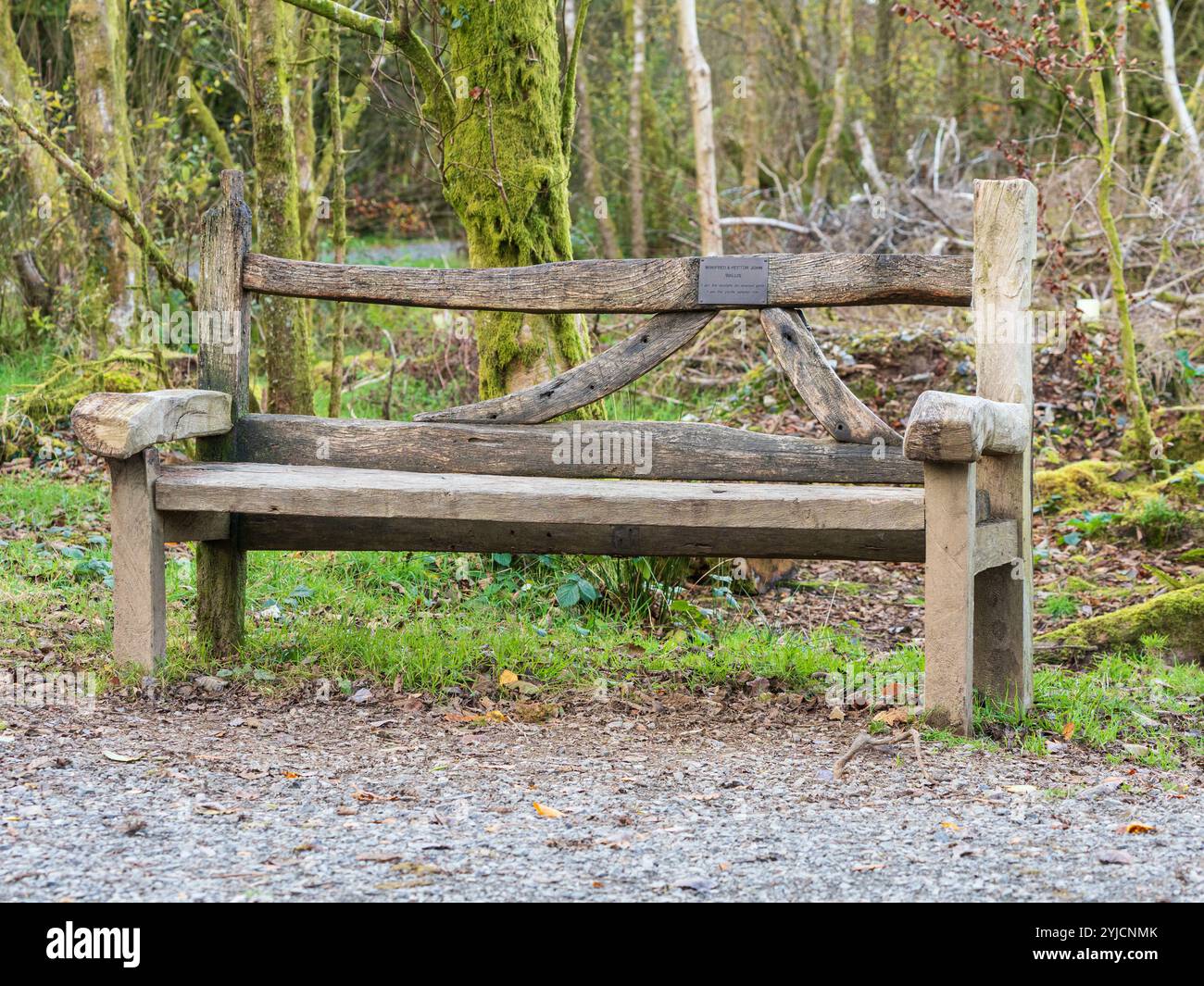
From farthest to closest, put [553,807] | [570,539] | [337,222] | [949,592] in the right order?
[337,222] < [570,539] < [949,592] < [553,807]

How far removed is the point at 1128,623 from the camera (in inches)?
187

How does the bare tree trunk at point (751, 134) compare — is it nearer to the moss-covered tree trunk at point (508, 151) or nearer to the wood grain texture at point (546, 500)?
the moss-covered tree trunk at point (508, 151)

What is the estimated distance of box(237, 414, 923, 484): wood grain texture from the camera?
161 inches

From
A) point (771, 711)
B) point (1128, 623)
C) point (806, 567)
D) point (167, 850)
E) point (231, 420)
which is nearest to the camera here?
point (167, 850)

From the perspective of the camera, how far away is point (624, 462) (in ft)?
13.6

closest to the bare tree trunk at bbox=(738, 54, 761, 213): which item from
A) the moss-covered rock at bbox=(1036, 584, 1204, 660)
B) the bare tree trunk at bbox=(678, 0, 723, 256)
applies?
the bare tree trunk at bbox=(678, 0, 723, 256)

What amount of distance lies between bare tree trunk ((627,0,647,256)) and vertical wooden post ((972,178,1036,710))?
342 inches

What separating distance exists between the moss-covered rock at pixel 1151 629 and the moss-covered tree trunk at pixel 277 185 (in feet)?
12.5

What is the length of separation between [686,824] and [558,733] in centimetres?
90

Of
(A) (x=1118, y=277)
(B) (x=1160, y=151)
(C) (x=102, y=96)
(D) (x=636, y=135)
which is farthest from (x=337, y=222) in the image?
(D) (x=636, y=135)

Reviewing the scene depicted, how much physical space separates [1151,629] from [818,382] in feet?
5.78

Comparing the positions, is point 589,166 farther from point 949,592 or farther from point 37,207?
point 949,592
